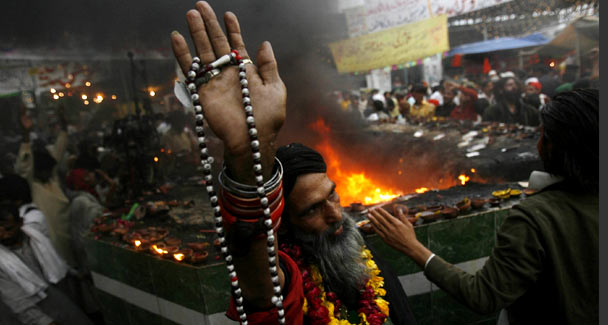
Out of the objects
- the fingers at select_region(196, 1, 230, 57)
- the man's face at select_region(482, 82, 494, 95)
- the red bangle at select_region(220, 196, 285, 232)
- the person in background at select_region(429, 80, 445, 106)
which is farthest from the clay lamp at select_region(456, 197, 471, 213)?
the man's face at select_region(482, 82, 494, 95)

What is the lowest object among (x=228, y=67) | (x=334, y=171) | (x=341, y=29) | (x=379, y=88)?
(x=334, y=171)

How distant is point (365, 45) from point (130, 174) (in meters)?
6.07

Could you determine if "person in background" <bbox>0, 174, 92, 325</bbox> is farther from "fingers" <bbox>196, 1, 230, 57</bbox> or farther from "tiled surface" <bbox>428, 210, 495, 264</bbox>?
"fingers" <bbox>196, 1, 230, 57</bbox>

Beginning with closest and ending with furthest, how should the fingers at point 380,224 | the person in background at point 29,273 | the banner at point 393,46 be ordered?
the fingers at point 380,224
the person in background at point 29,273
the banner at point 393,46

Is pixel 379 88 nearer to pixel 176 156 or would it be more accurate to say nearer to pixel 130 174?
pixel 176 156

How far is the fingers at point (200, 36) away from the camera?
3.33ft

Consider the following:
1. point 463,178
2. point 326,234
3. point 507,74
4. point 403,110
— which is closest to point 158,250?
Result: point 326,234

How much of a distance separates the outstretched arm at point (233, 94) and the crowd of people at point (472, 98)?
8.30 metres

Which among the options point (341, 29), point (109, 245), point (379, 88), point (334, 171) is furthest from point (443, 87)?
point (109, 245)

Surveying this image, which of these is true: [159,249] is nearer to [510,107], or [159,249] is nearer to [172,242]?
[172,242]

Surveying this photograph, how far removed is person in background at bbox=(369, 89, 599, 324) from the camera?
158cm

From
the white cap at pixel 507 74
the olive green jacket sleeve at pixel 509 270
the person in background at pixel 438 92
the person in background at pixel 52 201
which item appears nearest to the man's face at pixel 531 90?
the white cap at pixel 507 74

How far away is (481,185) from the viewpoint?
4.72 m

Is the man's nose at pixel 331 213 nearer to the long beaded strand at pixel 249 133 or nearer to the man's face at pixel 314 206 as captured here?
the man's face at pixel 314 206
